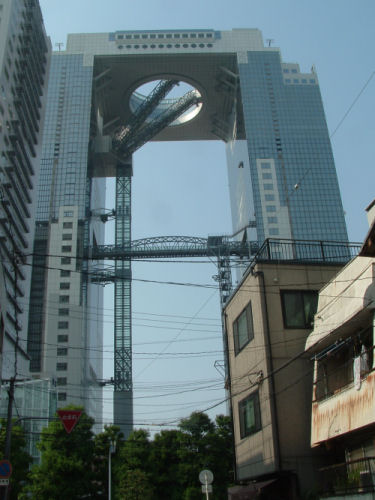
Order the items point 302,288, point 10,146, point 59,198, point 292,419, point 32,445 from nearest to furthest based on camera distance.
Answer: point 292,419, point 302,288, point 32,445, point 10,146, point 59,198

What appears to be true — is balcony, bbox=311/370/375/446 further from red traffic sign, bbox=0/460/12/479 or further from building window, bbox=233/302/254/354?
red traffic sign, bbox=0/460/12/479

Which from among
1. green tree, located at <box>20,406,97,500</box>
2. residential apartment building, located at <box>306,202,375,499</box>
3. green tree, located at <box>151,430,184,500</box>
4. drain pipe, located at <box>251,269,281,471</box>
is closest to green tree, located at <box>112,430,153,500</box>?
green tree, located at <box>151,430,184,500</box>

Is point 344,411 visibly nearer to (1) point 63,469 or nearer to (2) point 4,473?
(2) point 4,473

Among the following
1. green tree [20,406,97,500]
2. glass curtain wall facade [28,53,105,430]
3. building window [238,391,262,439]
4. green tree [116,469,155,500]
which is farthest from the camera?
glass curtain wall facade [28,53,105,430]

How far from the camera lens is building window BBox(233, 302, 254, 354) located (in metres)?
24.0

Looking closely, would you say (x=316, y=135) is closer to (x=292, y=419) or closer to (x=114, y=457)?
(x=114, y=457)

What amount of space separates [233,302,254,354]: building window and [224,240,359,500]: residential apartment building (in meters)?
0.04

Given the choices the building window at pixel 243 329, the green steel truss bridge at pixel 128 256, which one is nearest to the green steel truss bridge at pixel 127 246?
the green steel truss bridge at pixel 128 256

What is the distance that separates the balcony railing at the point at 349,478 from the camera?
1580 centimetres

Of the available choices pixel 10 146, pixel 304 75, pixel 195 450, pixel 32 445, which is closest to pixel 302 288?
pixel 195 450

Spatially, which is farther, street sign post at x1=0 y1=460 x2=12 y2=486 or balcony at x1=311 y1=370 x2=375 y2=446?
street sign post at x1=0 y1=460 x2=12 y2=486

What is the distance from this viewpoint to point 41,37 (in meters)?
106

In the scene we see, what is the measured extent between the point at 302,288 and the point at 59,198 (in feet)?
341

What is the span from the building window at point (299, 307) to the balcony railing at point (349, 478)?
5.77 meters
